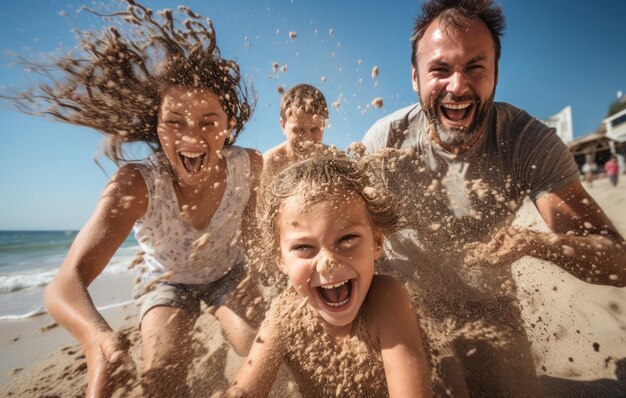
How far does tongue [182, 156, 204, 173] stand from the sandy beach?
3.76ft

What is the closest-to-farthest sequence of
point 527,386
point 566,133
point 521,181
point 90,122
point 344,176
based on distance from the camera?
point 344,176, point 527,386, point 521,181, point 90,122, point 566,133

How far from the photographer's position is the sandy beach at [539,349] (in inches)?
92.6

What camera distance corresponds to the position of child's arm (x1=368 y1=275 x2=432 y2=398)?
1.58m

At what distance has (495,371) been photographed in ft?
7.37

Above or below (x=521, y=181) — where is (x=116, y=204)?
below

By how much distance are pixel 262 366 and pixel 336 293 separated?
0.53m

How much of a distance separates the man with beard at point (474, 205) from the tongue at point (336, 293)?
36.3 inches

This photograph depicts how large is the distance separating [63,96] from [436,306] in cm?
318

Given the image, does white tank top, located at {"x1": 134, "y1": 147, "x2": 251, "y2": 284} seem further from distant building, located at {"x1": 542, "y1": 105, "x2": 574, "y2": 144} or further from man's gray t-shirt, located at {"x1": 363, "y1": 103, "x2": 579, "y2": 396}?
distant building, located at {"x1": 542, "y1": 105, "x2": 574, "y2": 144}

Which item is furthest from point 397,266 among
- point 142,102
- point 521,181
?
point 142,102

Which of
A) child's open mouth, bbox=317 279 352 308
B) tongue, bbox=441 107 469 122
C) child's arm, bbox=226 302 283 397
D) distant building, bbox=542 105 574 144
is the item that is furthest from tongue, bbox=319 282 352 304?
distant building, bbox=542 105 574 144

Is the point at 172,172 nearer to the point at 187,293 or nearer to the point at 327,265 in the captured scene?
the point at 187,293

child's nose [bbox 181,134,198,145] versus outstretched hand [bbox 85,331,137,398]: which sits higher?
child's nose [bbox 181,134,198,145]

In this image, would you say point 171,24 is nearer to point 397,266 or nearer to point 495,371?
point 397,266
